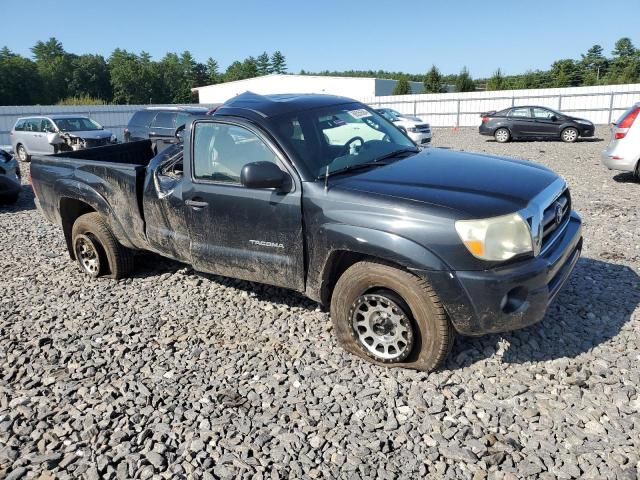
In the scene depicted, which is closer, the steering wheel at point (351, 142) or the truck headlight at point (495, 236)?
the truck headlight at point (495, 236)

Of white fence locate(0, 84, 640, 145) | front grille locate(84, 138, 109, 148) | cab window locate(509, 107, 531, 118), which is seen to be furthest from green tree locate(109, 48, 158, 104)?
cab window locate(509, 107, 531, 118)

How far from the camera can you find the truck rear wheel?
5.56 meters

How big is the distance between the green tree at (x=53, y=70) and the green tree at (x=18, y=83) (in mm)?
1695

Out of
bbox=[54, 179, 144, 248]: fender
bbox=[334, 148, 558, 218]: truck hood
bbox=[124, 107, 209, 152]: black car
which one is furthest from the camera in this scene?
bbox=[124, 107, 209, 152]: black car

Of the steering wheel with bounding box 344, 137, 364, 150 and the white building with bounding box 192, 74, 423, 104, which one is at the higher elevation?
the white building with bounding box 192, 74, 423, 104

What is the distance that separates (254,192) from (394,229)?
1238 mm

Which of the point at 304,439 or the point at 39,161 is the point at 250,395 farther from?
the point at 39,161

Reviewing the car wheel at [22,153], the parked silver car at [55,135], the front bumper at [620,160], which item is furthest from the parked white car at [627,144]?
the car wheel at [22,153]

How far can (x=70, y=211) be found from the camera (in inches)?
234

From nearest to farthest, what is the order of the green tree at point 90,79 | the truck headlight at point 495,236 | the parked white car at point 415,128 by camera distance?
1. the truck headlight at point 495,236
2. the parked white car at point 415,128
3. the green tree at point 90,79

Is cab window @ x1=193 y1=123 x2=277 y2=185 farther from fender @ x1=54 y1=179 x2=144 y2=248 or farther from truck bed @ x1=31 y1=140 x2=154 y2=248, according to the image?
fender @ x1=54 y1=179 x2=144 y2=248

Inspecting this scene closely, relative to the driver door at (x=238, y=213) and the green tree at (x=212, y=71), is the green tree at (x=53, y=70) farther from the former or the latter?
the driver door at (x=238, y=213)

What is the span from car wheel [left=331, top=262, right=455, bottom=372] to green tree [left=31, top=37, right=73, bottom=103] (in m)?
77.3

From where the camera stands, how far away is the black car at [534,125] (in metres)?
19.1
